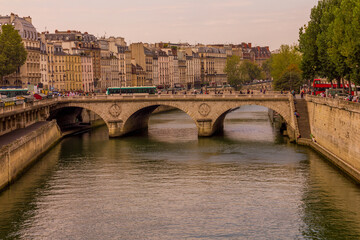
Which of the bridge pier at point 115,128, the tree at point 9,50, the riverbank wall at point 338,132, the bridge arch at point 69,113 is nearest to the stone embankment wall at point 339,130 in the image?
the riverbank wall at point 338,132

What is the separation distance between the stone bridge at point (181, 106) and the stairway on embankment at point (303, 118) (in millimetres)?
985

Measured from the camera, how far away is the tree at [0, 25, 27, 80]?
110250 mm

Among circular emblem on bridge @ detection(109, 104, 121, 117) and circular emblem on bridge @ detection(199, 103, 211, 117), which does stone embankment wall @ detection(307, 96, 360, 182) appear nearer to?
circular emblem on bridge @ detection(199, 103, 211, 117)

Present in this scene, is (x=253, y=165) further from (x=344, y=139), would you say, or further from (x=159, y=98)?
(x=159, y=98)

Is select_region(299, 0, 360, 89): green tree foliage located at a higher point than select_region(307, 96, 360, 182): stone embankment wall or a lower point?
higher

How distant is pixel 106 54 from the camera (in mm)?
169000

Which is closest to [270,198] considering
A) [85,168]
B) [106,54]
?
[85,168]

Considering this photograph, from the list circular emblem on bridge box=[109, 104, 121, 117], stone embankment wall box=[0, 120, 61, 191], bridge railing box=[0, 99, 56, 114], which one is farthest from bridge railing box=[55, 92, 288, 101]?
stone embankment wall box=[0, 120, 61, 191]

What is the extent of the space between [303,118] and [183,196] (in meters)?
33.5

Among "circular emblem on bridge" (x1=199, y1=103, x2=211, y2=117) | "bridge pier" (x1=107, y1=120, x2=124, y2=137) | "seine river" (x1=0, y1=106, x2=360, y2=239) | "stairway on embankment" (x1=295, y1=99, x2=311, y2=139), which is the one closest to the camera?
"seine river" (x1=0, y1=106, x2=360, y2=239)

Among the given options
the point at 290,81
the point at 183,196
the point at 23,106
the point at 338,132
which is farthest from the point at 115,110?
the point at 183,196

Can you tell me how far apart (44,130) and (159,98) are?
1927 cm

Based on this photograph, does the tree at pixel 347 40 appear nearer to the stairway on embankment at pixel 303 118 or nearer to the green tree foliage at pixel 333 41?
the green tree foliage at pixel 333 41

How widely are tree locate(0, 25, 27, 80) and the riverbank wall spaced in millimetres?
57609
